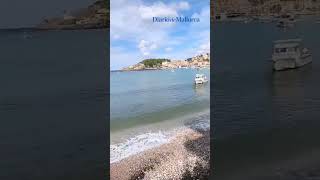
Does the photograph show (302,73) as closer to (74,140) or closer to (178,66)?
(178,66)

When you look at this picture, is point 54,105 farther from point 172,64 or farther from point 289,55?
point 289,55

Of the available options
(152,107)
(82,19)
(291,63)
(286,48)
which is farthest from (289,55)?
(82,19)

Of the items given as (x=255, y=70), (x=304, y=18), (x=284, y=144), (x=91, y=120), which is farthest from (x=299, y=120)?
(x=91, y=120)

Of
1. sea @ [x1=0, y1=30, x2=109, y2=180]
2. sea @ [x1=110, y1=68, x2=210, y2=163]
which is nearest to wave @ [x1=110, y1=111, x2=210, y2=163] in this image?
sea @ [x1=110, y1=68, x2=210, y2=163]

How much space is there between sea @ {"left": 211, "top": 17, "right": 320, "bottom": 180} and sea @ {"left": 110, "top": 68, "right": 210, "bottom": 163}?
40cm

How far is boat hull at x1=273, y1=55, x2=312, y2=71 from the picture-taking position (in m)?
4.06

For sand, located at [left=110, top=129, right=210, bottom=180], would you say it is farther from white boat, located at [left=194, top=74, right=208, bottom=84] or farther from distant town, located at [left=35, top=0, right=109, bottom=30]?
distant town, located at [left=35, top=0, right=109, bottom=30]

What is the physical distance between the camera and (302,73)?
4152 millimetres

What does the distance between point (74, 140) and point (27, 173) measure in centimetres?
32

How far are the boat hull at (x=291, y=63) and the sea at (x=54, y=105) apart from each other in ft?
5.78

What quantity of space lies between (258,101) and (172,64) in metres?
1.24

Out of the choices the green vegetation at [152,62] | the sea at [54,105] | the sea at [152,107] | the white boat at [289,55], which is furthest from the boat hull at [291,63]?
the sea at [54,105]

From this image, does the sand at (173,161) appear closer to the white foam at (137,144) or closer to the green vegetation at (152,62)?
the white foam at (137,144)

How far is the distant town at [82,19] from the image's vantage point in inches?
107
